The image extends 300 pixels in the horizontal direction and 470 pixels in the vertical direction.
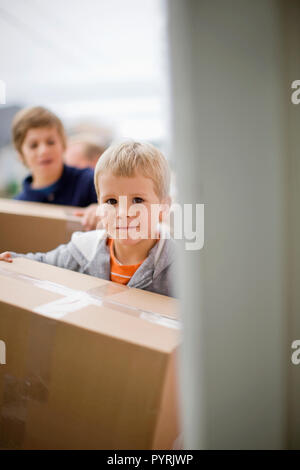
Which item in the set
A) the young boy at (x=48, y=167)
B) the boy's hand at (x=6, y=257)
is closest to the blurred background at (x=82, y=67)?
the young boy at (x=48, y=167)

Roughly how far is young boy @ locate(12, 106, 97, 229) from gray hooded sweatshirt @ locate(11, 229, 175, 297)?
0.08 metres

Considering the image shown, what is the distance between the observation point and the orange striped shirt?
2.14 ft

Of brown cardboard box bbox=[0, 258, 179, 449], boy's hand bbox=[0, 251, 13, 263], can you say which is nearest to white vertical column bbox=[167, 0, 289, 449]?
brown cardboard box bbox=[0, 258, 179, 449]

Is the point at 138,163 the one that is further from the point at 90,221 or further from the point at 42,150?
the point at 42,150

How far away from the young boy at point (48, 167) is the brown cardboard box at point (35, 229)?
54mm

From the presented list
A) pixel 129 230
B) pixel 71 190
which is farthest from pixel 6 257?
pixel 71 190

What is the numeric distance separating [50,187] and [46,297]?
0.55 m

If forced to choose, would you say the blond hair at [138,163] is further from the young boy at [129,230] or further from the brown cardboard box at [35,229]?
the brown cardboard box at [35,229]

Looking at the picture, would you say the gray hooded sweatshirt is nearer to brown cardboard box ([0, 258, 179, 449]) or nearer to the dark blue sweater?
brown cardboard box ([0, 258, 179, 449])

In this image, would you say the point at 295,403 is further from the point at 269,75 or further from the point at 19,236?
the point at 19,236

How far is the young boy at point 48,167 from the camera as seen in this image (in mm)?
839

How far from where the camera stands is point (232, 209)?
1.17ft

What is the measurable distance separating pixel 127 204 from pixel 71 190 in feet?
1.48
